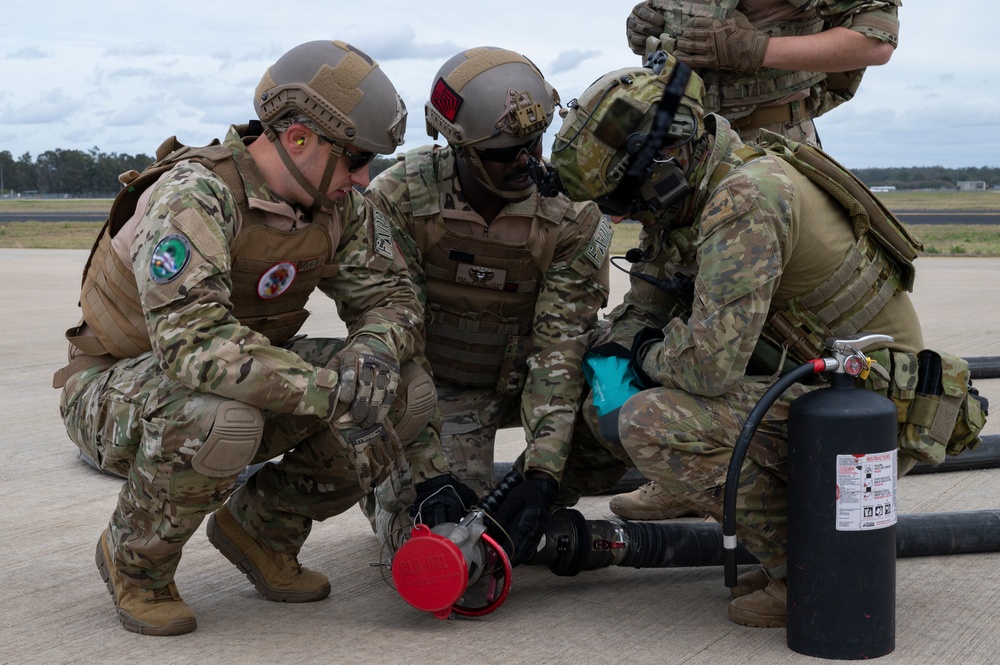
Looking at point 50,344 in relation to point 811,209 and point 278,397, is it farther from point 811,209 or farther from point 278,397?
point 811,209

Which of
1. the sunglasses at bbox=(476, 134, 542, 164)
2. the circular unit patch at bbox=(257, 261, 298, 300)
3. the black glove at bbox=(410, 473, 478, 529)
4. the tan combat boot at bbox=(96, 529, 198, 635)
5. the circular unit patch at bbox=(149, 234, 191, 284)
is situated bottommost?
the tan combat boot at bbox=(96, 529, 198, 635)

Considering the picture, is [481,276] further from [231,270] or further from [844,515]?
[844,515]

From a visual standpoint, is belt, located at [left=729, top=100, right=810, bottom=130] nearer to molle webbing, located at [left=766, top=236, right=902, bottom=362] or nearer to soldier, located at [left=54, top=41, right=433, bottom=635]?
molle webbing, located at [left=766, top=236, right=902, bottom=362]

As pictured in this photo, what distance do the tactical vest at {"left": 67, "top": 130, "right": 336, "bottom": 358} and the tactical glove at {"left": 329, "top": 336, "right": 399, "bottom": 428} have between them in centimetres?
33

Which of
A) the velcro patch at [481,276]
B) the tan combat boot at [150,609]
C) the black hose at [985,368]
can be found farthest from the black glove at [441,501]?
the black hose at [985,368]

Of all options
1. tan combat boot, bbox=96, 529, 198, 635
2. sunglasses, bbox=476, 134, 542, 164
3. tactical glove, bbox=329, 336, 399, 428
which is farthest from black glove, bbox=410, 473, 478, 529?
sunglasses, bbox=476, 134, 542, 164

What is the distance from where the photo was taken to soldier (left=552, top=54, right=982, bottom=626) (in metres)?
3.17

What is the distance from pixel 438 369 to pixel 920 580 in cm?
188

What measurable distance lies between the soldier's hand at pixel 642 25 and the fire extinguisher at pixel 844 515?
219cm

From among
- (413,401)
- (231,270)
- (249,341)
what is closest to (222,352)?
(249,341)

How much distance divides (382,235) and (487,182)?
0.43 meters

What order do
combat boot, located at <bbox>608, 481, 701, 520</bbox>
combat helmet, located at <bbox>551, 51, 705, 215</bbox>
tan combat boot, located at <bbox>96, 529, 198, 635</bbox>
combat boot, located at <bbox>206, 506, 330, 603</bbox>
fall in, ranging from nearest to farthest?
1. tan combat boot, located at <bbox>96, 529, 198, 635</bbox>
2. combat helmet, located at <bbox>551, 51, 705, 215</bbox>
3. combat boot, located at <bbox>206, 506, 330, 603</bbox>
4. combat boot, located at <bbox>608, 481, 701, 520</bbox>

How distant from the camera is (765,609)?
10.9 feet

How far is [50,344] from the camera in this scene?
A: 29.1 ft
